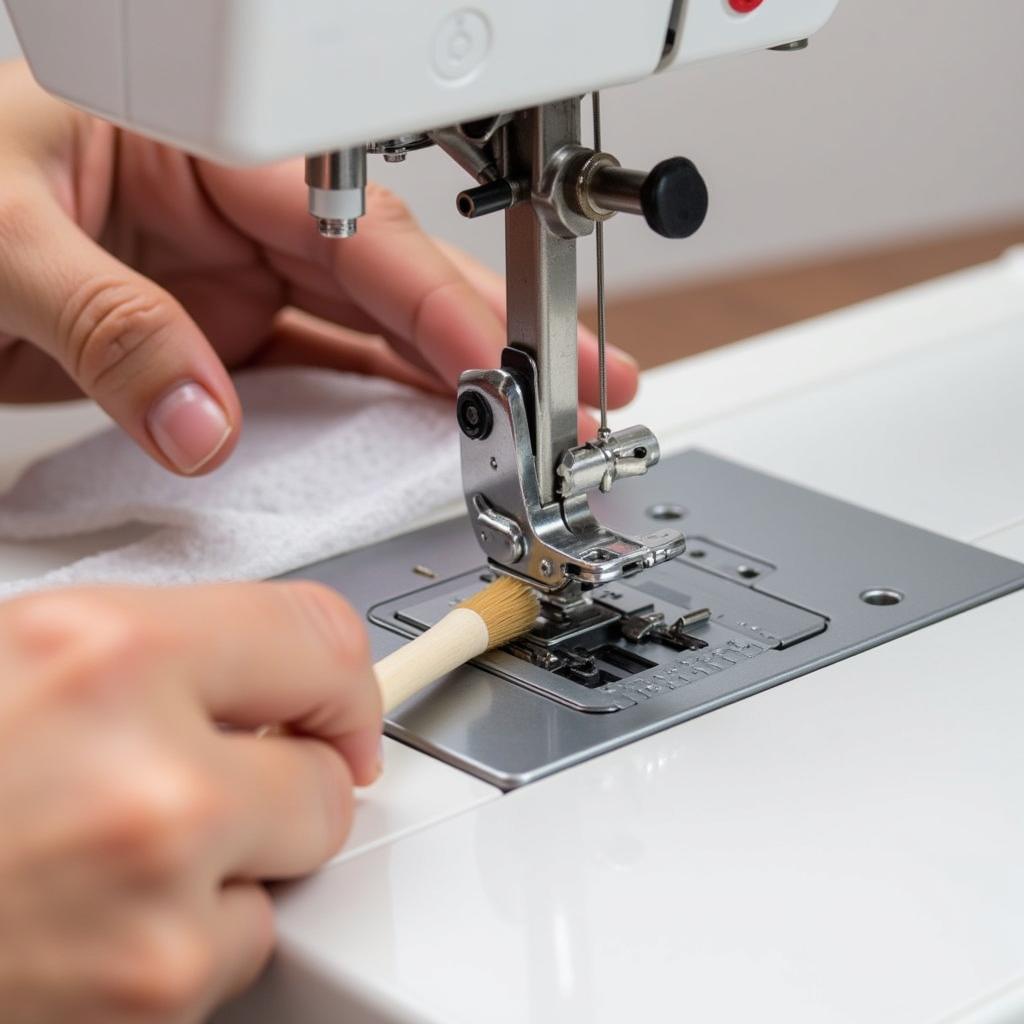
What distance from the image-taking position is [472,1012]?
1.78 ft

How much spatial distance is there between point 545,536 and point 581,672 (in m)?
0.06

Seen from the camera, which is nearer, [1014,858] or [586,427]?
[1014,858]

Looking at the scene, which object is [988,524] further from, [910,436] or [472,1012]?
[472,1012]

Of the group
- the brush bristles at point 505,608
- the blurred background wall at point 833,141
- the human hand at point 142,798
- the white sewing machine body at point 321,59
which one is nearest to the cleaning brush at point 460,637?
the brush bristles at point 505,608

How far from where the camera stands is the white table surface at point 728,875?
21.8 inches

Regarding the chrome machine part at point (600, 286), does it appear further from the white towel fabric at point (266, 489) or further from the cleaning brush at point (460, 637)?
the white towel fabric at point (266, 489)

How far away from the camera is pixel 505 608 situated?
2.52 feet

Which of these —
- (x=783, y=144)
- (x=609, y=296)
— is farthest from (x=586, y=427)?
(x=783, y=144)

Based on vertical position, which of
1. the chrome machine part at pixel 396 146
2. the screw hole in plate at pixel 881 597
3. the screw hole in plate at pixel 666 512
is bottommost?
the screw hole in plate at pixel 666 512

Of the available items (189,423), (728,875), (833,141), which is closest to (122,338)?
(189,423)

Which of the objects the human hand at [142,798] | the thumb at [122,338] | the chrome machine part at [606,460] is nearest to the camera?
the human hand at [142,798]

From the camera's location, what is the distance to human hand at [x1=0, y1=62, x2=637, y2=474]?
0.88 m

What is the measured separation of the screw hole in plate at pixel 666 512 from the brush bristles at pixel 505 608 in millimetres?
173

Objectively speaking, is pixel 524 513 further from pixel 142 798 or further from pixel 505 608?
pixel 142 798
